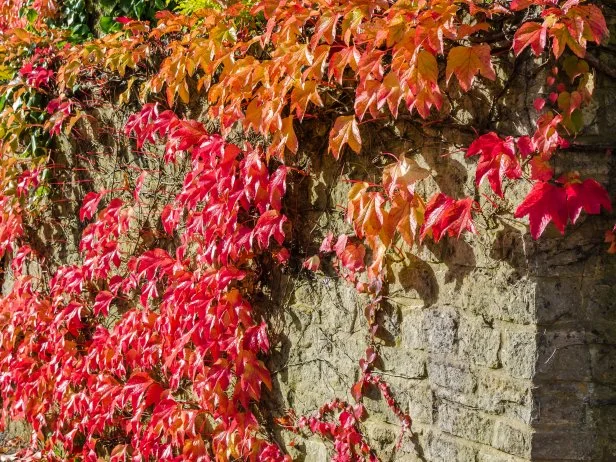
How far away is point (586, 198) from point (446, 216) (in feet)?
1.56

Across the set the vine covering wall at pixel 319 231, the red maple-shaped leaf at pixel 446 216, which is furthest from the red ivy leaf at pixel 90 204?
the red maple-shaped leaf at pixel 446 216

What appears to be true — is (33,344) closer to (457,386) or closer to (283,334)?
(283,334)

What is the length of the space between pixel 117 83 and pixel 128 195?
64 cm

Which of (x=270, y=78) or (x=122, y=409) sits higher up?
(x=270, y=78)

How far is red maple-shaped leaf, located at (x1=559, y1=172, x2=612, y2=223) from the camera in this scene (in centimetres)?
254

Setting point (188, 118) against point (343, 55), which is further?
point (188, 118)

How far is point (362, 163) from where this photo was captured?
3.16 m

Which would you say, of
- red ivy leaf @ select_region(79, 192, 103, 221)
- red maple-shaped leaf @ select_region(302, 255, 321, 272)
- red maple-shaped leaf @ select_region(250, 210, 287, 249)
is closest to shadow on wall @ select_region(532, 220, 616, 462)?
red maple-shaped leaf @ select_region(302, 255, 321, 272)

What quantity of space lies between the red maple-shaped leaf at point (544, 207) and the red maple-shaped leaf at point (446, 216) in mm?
209

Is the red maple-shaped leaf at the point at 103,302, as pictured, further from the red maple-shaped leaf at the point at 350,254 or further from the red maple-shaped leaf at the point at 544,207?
the red maple-shaped leaf at the point at 544,207

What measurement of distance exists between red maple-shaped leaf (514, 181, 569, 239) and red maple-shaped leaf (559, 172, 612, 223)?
0.02 metres

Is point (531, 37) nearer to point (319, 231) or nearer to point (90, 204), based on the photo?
point (319, 231)

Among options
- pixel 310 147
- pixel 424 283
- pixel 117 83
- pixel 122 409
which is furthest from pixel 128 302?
pixel 424 283

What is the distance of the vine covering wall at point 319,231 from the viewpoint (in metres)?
2.64
